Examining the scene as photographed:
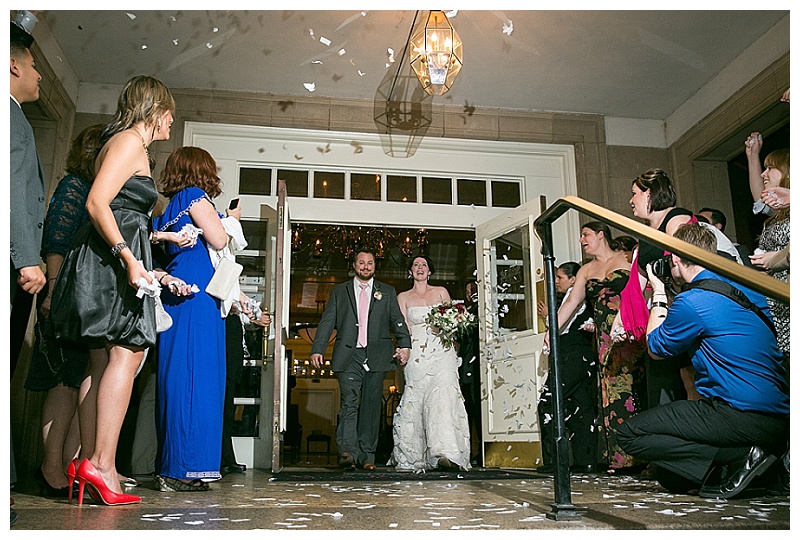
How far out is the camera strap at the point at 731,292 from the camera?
101 inches

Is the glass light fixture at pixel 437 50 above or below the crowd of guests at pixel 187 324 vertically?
above

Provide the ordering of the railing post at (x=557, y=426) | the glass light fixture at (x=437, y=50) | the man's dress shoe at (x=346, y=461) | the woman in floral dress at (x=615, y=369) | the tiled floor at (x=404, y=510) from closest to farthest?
the tiled floor at (x=404, y=510)
the railing post at (x=557, y=426)
the woman in floral dress at (x=615, y=369)
the glass light fixture at (x=437, y=50)
the man's dress shoe at (x=346, y=461)

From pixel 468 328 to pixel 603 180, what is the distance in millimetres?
1635

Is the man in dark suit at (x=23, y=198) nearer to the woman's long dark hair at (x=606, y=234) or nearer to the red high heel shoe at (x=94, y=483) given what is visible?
the red high heel shoe at (x=94, y=483)

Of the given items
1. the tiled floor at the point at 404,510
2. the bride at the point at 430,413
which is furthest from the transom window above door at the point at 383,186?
the tiled floor at the point at 404,510

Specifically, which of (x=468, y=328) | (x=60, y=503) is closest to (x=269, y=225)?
(x=468, y=328)

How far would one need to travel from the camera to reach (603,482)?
3.22m

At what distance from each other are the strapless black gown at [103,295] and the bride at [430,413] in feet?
9.10

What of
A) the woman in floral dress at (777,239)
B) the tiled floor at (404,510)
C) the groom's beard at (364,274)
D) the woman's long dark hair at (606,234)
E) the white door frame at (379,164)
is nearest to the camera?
the tiled floor at (404,510)

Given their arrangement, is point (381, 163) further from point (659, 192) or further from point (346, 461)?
point (659, 192)

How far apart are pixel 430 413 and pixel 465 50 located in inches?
97.2

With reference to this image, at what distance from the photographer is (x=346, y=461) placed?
464cm

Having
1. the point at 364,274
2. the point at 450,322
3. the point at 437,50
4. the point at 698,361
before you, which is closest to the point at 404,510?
the point at 698,361
